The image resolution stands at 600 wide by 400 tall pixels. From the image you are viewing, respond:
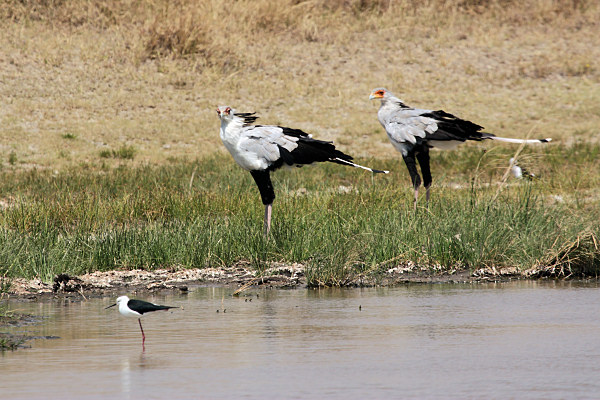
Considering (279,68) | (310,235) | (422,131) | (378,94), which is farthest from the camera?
(279,68)

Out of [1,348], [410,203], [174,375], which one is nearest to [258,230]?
[410,203]

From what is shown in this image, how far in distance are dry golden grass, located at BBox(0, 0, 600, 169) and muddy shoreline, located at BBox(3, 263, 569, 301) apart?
12.0m

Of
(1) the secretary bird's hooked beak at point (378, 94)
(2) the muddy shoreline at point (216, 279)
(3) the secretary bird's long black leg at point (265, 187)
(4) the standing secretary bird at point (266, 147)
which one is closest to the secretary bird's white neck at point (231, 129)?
(4) the standing secretary bird at point (266, 147)

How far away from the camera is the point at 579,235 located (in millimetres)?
9383

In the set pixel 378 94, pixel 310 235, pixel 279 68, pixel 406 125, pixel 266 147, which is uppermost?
pixel 279 68

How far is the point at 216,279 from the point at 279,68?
20.6 m

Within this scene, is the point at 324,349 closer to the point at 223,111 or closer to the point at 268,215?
the point at 268,215

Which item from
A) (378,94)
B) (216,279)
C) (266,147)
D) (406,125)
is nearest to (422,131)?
(406,125)

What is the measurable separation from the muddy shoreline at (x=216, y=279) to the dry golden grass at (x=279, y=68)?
12.0 meters

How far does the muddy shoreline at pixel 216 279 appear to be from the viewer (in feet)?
29.7

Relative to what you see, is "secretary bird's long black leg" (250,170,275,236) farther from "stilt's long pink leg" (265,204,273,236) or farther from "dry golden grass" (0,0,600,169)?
"dry golden grass" (0,0,600,169)

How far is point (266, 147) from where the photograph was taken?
12.1m

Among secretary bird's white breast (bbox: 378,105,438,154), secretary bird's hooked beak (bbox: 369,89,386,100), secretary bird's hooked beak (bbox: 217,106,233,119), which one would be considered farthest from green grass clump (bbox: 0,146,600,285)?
secretary bird's hooked beak (bbox: 369,89,386,100)

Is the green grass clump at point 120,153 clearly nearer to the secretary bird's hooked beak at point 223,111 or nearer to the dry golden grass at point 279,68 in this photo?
the dry golden grass at point 279,68
